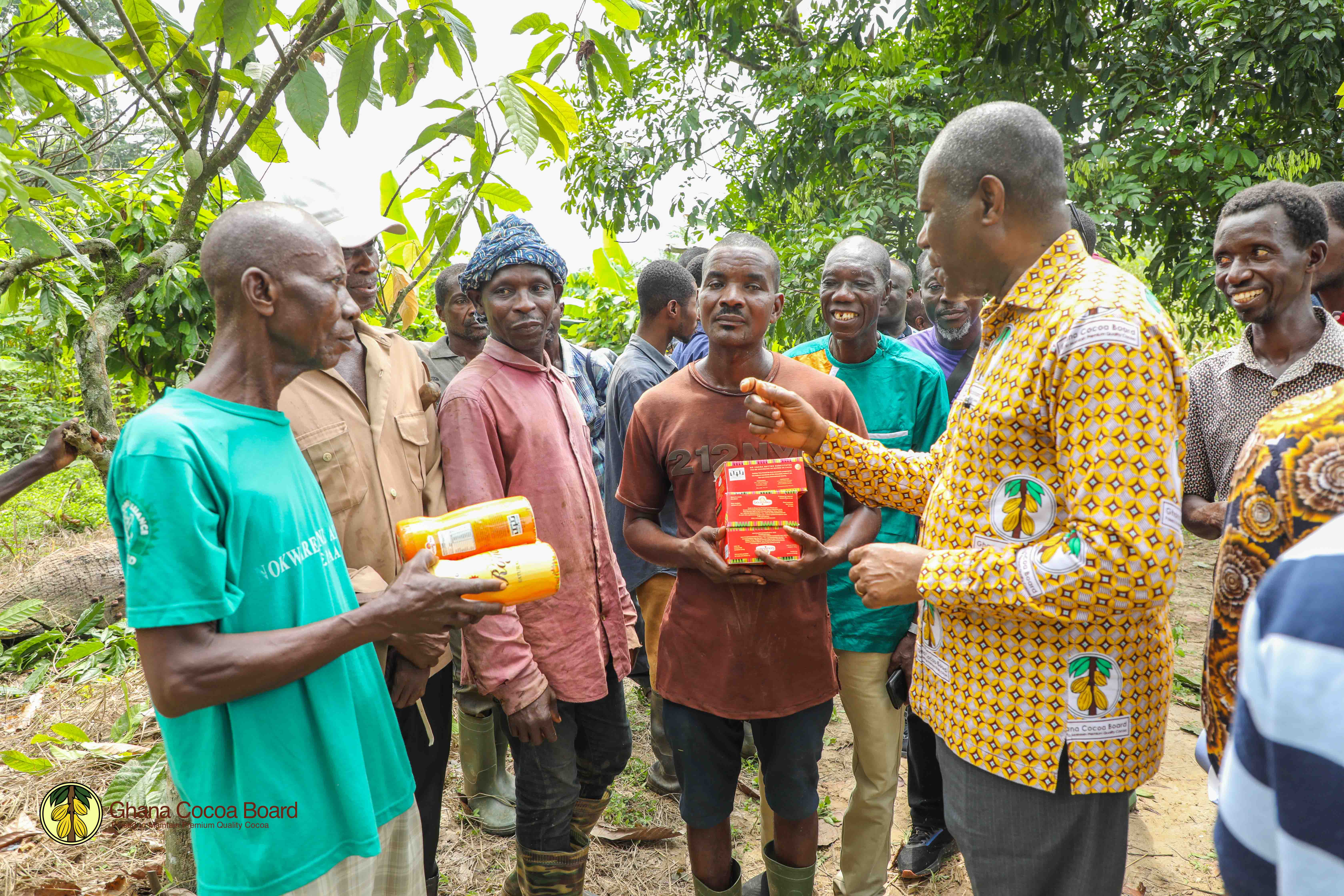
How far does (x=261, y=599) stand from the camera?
167 centimetres

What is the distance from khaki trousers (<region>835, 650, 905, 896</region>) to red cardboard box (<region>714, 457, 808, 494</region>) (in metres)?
0.99

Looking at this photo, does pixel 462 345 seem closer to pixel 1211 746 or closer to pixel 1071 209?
pixel 1071 209

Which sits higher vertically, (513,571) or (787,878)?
(513,571)

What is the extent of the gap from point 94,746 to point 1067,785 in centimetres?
375

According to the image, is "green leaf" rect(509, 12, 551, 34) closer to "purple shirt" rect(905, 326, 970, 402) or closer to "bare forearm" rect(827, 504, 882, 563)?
"bare forearm" rect(827, 504, 882, 563)

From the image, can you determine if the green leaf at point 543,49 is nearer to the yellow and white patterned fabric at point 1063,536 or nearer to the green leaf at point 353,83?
the green leaf at point 353,83

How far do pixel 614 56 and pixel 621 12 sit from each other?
0.58 ft

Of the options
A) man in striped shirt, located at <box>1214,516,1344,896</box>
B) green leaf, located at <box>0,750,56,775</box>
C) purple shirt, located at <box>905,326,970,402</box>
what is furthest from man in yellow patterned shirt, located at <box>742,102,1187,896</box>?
green leaf, located at <box>0,750,56,775</box>

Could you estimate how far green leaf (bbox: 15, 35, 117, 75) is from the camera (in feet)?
6.64

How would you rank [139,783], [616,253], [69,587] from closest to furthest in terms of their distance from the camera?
[139,783] → [69,587] → [616,253]

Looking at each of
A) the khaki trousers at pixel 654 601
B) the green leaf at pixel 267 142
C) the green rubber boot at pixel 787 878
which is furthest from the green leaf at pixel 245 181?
the green rubber boot at pixel 787 878

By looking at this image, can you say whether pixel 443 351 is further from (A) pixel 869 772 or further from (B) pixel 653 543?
(A) pixel 869 772

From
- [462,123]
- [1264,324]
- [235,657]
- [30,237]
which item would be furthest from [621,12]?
[1264,324]

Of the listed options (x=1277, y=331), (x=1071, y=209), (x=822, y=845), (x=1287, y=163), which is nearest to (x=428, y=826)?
(x=822, y=845)
